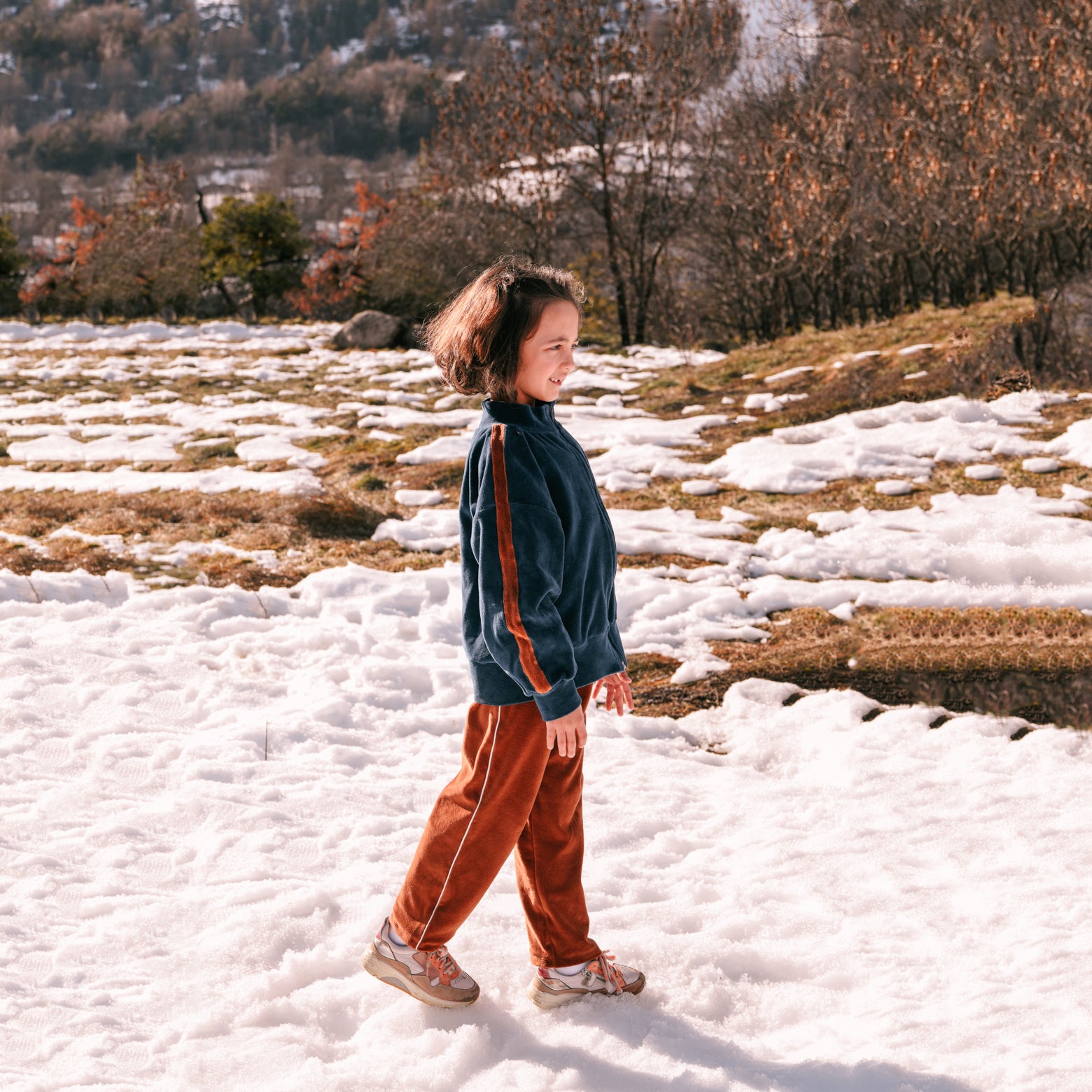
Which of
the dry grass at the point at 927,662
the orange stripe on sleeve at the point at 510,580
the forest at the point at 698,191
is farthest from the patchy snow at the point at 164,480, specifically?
the orange stripe on sleeve at the point at 510,580

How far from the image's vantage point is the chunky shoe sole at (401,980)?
214 cm

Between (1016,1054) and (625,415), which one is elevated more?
(625,415)

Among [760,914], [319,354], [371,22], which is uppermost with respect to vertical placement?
[371,22]

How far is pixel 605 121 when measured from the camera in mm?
Answer: 15281

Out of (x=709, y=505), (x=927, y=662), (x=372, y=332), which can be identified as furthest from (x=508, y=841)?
(x=372, y=332)

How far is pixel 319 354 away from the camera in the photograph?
15.0 meters

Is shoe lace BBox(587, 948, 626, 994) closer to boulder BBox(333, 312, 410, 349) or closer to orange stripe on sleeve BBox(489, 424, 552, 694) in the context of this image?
orange stripe on sleeve BBox(489, 424, 552, 694)

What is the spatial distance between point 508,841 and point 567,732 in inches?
12.3

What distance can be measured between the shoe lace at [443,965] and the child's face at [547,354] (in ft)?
4.10

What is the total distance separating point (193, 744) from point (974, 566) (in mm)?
4114

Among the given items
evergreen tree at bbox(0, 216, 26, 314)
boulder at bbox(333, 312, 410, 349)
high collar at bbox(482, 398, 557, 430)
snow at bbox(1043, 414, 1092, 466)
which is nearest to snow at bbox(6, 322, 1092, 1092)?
snow at bbox(1043, 414, 1092, 466)

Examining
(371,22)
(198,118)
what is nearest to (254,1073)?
(198,118)

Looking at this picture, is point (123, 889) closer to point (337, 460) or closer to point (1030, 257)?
point (337, 460)

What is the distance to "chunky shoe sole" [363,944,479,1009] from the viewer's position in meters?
2.14
